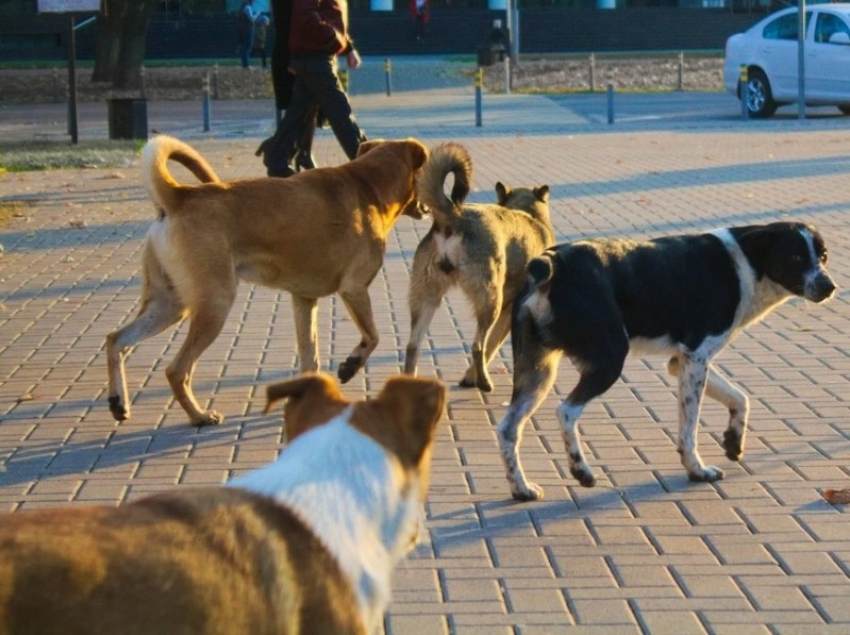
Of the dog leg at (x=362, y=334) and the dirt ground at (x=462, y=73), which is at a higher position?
the dirt ground at (x=462, y=73)

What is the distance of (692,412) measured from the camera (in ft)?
20.4

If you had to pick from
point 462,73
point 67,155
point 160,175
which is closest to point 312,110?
point 160,175

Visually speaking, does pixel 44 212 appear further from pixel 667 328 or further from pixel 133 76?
pixel 133 76

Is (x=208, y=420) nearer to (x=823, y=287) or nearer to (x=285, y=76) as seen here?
(x=823, y=287)

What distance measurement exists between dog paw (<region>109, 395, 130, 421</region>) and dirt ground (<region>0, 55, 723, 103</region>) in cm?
3075

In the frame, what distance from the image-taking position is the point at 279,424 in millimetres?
7184

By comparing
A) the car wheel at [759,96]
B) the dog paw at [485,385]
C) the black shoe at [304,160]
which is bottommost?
the dog paw at [485,385]

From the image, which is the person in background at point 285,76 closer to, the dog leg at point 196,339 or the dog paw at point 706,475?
the dog leg at point 196,339

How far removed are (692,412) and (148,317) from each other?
9.17ft

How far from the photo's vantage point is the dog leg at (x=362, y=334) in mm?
7469

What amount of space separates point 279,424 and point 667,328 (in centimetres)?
209

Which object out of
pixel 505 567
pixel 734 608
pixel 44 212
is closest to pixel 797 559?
pixel 734 608

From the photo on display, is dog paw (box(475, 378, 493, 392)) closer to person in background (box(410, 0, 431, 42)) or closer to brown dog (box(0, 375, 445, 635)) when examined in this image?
brown dog (box(0, 375, 445, 635))

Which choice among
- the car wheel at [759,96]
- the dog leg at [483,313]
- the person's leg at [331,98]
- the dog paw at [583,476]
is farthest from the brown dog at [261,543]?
the car wheel at [759,96]
